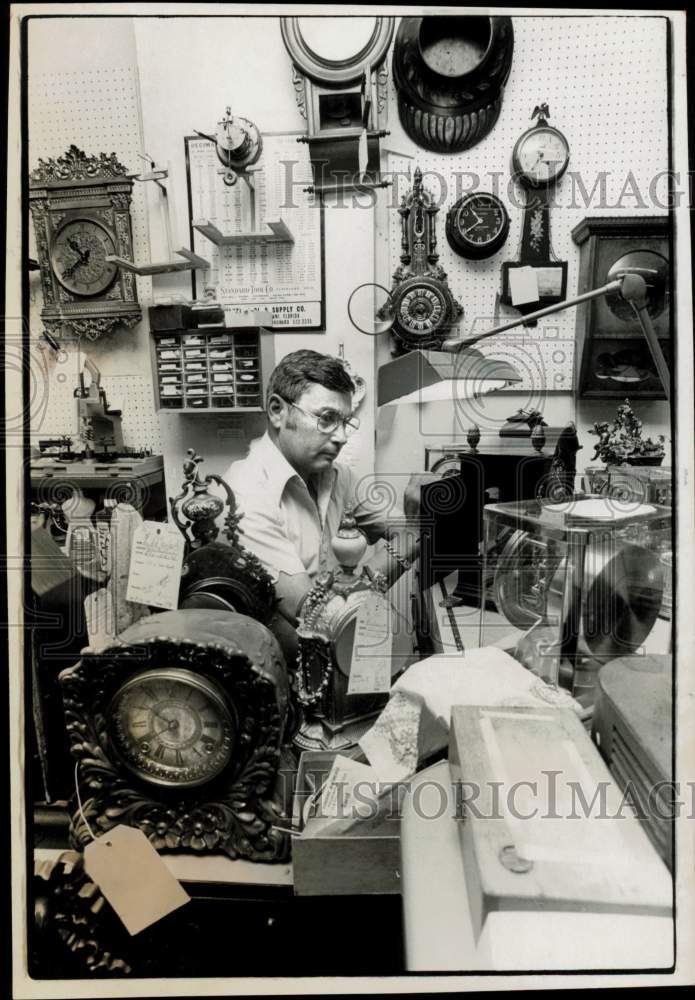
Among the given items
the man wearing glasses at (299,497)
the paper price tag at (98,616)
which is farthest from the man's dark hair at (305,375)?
the paper price tag at (98,616)

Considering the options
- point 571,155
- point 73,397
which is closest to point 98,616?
point 73,397

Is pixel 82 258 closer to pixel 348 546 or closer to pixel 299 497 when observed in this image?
pixel 299 497

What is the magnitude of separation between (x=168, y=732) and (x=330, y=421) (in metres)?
0.87

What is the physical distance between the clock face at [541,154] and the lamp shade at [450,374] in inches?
16.6

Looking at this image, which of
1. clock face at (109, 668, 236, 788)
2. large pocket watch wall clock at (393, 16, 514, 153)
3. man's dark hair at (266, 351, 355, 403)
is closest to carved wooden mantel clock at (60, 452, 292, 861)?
clock face at (109, 668, 236, 788)

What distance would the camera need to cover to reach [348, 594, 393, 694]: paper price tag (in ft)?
4.67

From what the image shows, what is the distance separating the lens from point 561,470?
1.39 m

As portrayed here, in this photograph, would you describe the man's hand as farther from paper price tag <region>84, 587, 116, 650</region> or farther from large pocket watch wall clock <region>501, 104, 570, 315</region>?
paper price tag <region>84, 587, 116, 650</region>

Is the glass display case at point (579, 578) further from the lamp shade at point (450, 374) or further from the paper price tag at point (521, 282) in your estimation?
the paper price tag at point (521, 282)

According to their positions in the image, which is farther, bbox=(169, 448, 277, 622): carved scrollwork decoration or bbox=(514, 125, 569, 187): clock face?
bbox=(169, 448, 277, 622): carved scrollwork decoration

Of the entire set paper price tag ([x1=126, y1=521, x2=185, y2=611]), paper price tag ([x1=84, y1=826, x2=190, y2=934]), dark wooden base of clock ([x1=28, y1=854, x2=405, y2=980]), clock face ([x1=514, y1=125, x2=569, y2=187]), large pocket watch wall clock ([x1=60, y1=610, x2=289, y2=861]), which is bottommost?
dark wooden base of clock ([x1=28, y1=854, x2=405, y2=980])

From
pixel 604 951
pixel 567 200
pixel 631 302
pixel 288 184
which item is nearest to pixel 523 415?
pixel 631 302

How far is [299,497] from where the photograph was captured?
143 cm

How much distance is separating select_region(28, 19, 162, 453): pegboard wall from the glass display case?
954 millimetres
